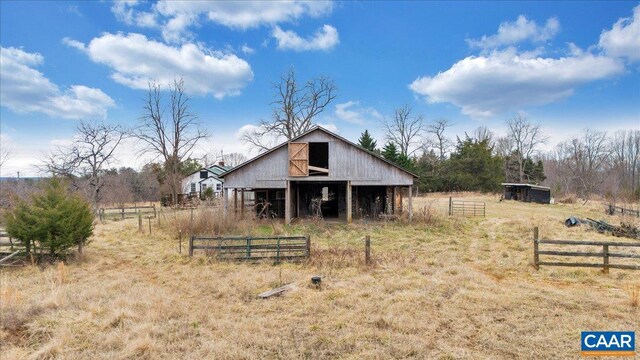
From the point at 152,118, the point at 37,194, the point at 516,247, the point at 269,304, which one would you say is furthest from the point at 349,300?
the point at 152,118

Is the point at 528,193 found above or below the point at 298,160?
below

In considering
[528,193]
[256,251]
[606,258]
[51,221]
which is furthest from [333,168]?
[528,193]

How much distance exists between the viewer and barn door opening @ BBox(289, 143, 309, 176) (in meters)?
19.0

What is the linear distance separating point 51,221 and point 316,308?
10.0 metres

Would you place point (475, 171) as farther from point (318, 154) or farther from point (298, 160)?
point (298, 160)

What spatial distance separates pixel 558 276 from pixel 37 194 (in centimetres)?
1735

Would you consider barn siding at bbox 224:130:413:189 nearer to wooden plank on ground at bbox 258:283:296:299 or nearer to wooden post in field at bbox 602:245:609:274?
wooden post in field at bbox 602:245:609:274

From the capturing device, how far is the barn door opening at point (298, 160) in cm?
1897

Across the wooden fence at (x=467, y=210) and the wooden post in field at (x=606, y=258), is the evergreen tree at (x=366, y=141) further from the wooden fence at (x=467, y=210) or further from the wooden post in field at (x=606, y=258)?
the wooden post in field at (x=606, y=258)

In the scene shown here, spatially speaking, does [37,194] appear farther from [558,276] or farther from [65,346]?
[558,276]

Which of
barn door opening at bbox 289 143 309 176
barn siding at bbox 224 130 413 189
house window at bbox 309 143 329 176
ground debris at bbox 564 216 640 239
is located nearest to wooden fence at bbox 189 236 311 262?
barn door opening at bbox 289 143 309 176

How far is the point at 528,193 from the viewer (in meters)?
39.1

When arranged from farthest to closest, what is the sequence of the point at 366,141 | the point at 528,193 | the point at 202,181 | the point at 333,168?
1. the point at 366,141
2. the point at 202,181
3. the point at 528,193
4. the point at 333,168

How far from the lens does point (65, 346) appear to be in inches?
222
